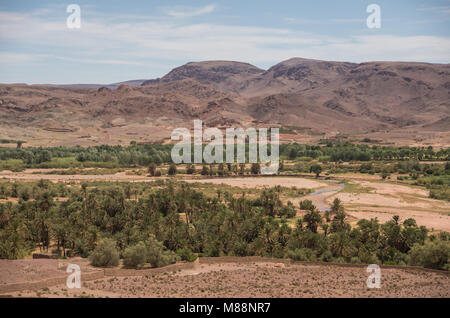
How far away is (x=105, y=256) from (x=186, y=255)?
228 inches

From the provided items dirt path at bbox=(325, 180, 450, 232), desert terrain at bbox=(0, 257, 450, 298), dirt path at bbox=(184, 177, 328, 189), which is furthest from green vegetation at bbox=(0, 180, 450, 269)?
dirt path at bbox=(184, 177, 328, 189)

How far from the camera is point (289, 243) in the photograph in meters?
39.3

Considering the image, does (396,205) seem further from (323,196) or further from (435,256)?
(435,256)

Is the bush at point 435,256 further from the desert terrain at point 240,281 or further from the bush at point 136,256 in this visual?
the bush at point 136,256

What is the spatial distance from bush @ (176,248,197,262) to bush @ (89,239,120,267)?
15.4 ft

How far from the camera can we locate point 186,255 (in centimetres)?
3741

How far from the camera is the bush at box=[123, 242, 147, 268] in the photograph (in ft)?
115

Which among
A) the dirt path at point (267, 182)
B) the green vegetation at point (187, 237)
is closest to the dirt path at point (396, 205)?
the dirt path at point (267, 182)

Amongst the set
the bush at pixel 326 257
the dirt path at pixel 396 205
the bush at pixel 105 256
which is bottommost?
the dirt path at pixel 396 205

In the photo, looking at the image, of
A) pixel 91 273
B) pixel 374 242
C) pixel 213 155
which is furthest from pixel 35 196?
pixel 213 155

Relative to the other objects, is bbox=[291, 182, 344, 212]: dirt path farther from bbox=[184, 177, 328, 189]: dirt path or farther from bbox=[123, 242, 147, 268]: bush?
bbox=[123, 242, 147, 268]: bush

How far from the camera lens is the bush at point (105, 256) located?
3500cm

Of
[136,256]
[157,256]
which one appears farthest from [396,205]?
[136,256]

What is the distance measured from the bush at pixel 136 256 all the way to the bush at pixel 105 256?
0.75 metres
